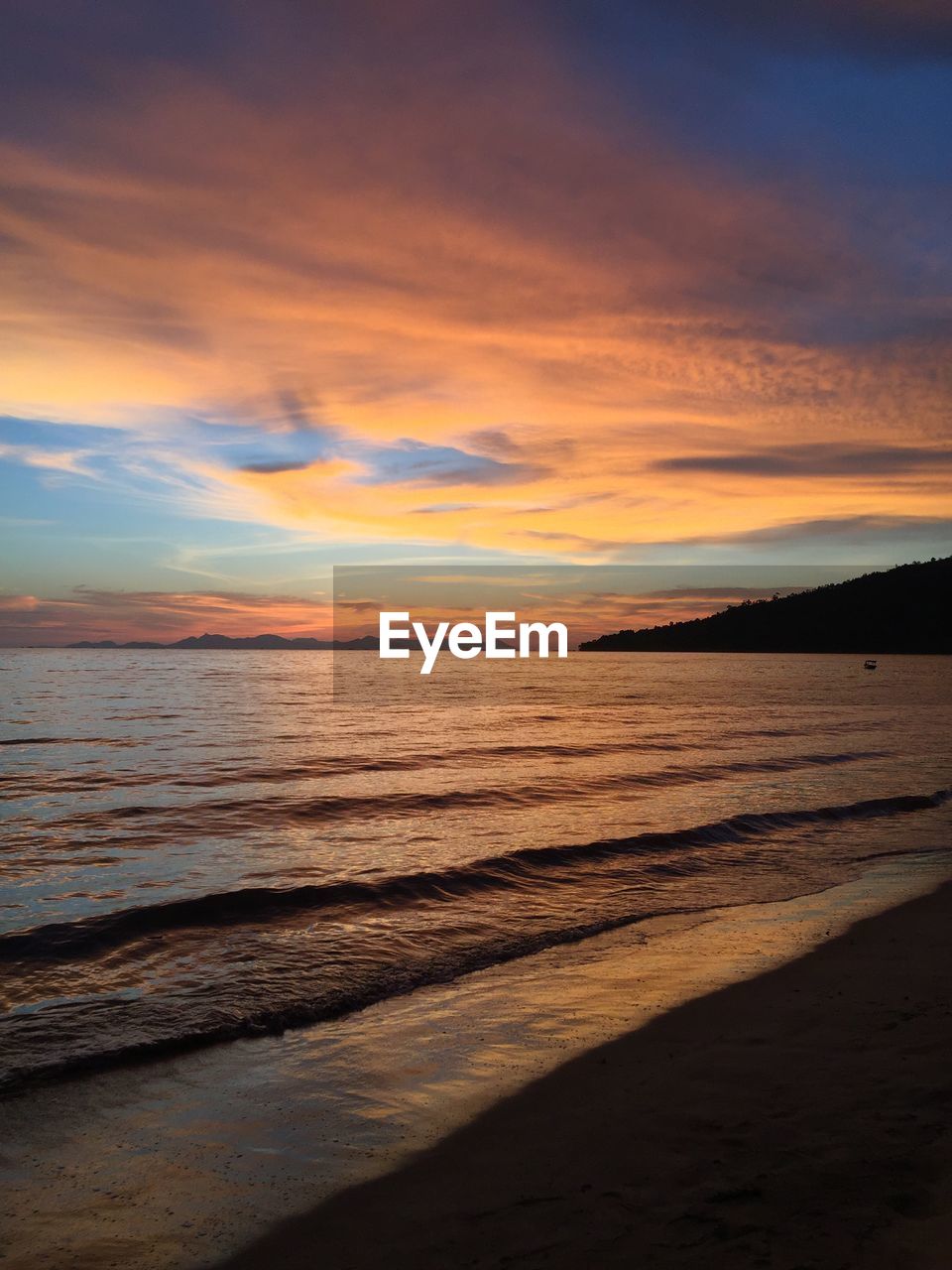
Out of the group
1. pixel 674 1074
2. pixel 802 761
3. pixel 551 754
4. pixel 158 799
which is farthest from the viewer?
pixel 551 754

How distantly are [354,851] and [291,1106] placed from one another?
841 cm

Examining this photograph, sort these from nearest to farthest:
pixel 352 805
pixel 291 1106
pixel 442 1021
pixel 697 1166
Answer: pixel 697 1166 → pixel 291 1106 → pixel 442 1021 → pixel 352 805

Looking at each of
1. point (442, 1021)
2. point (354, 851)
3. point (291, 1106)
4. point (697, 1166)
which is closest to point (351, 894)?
point (354, 851)

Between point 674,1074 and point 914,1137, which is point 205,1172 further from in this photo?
point 914,1137

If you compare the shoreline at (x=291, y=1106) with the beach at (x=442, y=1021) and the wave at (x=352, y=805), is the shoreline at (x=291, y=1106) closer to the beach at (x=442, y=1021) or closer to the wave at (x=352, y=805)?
the beach at (x=442, y=1021)

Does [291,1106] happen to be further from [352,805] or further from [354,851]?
[352,805]

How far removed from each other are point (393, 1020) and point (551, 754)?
20647 millimetres

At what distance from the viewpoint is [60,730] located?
34531mm

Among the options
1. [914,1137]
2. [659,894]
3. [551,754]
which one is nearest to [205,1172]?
[914,1137]

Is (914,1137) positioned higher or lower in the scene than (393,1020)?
higher

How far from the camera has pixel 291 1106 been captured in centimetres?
575

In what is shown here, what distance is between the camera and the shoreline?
447cm

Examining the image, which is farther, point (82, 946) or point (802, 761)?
point (802, 761)

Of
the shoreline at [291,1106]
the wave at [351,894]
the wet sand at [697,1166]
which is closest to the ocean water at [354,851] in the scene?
the wave at [351,894]
